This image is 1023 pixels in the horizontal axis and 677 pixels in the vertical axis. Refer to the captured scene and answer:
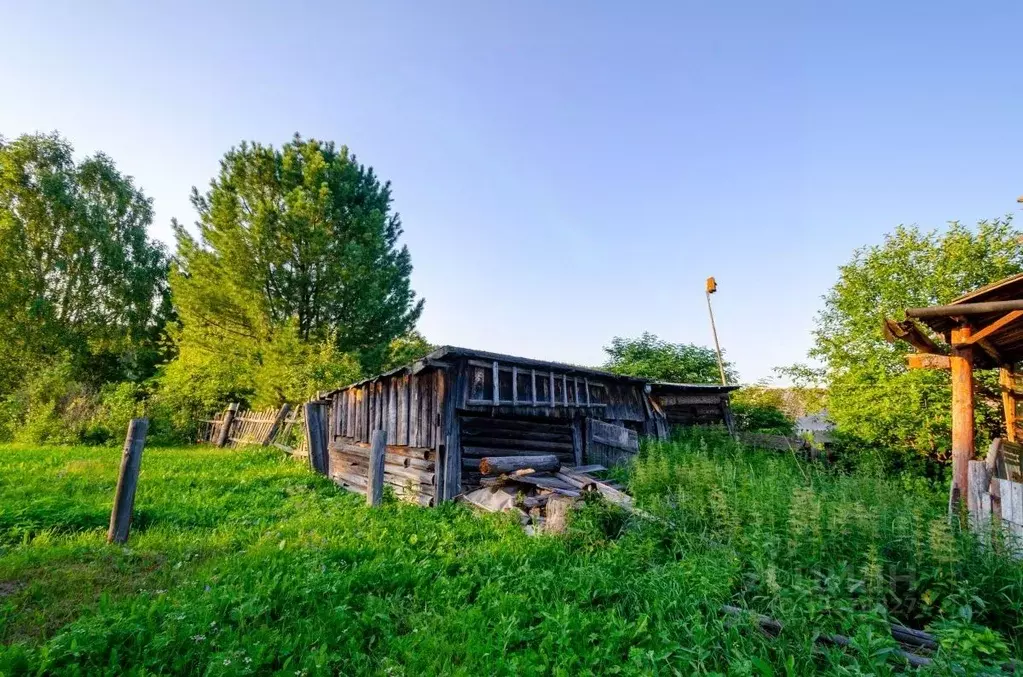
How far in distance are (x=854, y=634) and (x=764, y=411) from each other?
1785 cm

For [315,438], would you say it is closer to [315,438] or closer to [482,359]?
[315,438]

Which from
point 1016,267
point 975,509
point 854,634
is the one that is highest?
point 1016,267

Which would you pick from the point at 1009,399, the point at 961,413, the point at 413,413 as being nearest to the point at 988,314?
the point at 961,413

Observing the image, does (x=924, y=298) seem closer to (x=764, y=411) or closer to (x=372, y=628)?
(x=764, y=411)

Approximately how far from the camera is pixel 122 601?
384 centimetres

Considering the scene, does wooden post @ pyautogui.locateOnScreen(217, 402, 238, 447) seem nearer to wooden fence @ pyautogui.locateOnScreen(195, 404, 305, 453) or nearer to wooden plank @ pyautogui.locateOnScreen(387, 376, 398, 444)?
wooden fence @ pyautogui.locateOnScreen(195, 404, 305, 453)

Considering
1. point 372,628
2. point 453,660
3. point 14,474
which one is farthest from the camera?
point 14,474

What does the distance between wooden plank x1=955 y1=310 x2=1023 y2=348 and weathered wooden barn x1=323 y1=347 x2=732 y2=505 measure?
6564 millimetres

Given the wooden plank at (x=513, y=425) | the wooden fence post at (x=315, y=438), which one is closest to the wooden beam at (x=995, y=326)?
the wooden plank at (x=513, y=425)

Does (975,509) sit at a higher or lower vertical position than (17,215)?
lower

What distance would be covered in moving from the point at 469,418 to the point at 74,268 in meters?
24.9

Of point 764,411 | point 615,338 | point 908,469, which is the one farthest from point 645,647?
point 615,338

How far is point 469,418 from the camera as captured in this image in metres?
8.66

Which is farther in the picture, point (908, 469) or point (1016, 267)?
point (1016, 267)
